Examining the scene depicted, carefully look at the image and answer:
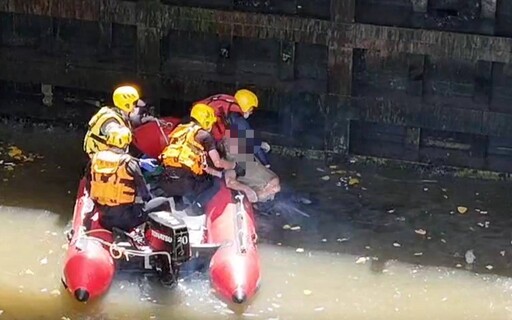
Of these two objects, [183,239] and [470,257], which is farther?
[470,257]

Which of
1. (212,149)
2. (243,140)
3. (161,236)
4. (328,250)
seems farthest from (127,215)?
(328,250)

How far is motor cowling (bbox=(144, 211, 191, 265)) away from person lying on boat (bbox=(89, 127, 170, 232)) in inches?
8.9

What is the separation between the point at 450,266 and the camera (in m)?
9.20

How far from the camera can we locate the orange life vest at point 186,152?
932cm

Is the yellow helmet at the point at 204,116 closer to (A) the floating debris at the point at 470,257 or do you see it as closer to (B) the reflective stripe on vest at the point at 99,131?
(B) the reflective stripe on vest at the point at 99,131

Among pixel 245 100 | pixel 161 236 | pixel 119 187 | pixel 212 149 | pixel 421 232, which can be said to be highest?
pixel 245 100

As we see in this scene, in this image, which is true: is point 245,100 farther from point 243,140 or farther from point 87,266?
point 87,266

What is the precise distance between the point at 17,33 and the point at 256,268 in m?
4.66

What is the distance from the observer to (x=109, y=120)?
9094mm

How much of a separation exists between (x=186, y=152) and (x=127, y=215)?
83cm

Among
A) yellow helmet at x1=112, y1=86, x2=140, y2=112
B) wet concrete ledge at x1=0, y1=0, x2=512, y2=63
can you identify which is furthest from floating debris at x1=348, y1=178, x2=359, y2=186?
yellow helmet at x1=112, y1=86, x2=140, y2=112

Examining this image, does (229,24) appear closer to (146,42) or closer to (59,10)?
(146,42)

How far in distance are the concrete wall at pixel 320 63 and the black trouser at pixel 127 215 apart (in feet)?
8.95

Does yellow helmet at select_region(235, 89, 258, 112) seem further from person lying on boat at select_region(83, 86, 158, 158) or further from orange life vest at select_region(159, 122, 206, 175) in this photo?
person lying on boat at select_region(83, 86, 158, 158)
